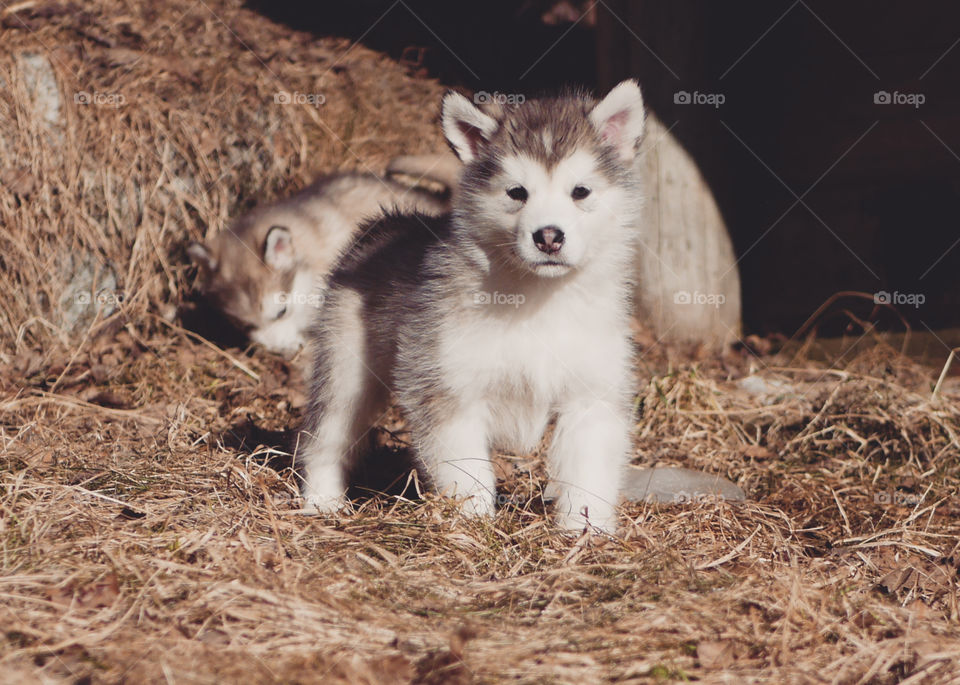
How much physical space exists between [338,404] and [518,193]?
3.93ft

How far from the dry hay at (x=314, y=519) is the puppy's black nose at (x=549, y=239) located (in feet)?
3.19

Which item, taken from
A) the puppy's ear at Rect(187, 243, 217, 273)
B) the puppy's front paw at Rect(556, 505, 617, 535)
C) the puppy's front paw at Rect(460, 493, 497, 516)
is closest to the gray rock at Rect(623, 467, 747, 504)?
the puppy's front paw at Rect(556, 505, 617, 535)

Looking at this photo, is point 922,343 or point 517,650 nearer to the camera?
point 517,650

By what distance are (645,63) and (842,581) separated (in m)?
3.75

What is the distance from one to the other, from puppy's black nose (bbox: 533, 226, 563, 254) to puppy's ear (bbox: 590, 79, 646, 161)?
581 millimetres

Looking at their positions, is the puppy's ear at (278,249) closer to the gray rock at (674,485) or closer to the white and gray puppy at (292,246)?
the white and gray puppy at (292,246)

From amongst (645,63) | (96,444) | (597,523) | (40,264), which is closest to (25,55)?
(40,264)

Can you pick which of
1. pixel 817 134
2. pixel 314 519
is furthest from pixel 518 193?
pixel 817 134

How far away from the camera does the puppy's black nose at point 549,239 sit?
304 centimetres

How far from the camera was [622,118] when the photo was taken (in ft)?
11.4

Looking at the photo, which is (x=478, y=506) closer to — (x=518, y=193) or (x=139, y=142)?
(x=518, y=193)

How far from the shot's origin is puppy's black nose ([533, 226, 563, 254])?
3.04m

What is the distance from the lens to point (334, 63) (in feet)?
25.4

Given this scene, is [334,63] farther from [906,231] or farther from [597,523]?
[597,523]
